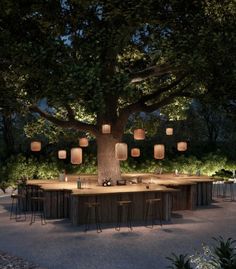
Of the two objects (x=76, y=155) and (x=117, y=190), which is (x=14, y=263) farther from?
(x=76, y=155)

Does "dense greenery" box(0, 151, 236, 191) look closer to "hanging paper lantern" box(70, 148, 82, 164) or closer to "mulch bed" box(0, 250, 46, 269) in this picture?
"hanging paper lantern" box(70, 148, 82, 164)

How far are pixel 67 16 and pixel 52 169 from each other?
25.8ft

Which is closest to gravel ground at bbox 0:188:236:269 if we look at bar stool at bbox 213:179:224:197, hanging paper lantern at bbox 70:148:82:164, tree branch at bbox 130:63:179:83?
hanging paper lantern at bbox 70:148:82:164

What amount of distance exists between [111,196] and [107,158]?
2470 mm

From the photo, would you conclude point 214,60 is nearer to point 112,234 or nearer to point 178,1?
point 178,1

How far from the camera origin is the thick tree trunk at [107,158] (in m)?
14.7

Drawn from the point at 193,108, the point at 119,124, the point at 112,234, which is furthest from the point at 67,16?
the point at 193,108

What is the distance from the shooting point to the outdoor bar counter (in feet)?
39.9

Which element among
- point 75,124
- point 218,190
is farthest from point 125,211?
point 218,190

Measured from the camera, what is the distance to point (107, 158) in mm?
14758

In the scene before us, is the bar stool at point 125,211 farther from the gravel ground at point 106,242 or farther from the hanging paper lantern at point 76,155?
the hanging paper lantern at point 76,155

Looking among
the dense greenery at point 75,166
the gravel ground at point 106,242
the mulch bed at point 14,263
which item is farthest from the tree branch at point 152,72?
the mulch bed at point 14,263

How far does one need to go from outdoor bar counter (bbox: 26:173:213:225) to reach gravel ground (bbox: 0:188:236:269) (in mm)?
547

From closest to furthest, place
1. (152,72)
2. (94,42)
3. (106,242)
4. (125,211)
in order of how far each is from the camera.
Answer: (106,242) < (94,42) < (125,211) < (152,72)
